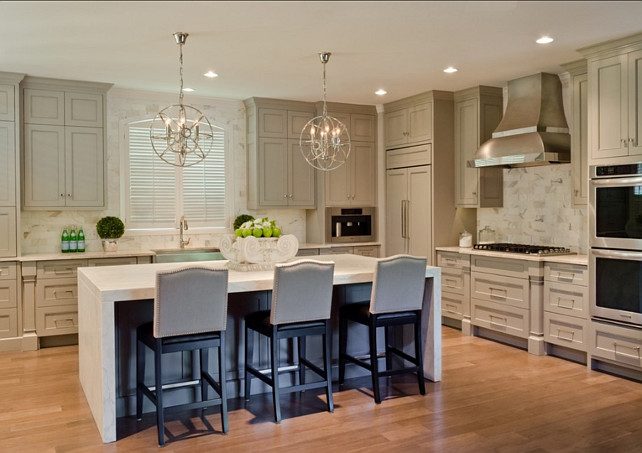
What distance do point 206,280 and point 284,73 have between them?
282 centimetres

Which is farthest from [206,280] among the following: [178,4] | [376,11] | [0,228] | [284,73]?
[0,228]

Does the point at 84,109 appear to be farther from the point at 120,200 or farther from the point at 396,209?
the point at 396,209

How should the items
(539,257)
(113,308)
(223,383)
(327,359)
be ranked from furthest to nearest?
(539,257) → (327,359) → (223,383) → (113,308)

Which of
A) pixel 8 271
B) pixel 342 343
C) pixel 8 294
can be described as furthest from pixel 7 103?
pixel 342 343

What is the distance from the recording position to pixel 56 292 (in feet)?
18.3

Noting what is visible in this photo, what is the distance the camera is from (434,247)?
6473mm

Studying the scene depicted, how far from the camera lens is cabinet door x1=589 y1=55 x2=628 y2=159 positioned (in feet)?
14.7

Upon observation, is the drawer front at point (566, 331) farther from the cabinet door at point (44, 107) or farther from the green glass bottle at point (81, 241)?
the cabinet door at point (44, 107)

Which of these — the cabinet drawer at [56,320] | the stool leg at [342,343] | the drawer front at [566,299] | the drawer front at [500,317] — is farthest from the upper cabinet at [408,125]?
the cabinet drawer at [56,320]

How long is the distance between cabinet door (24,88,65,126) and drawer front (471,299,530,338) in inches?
180

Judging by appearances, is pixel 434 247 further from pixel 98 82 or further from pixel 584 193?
pixel 98 82

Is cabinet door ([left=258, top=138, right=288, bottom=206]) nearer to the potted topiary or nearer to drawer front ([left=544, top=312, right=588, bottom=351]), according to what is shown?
the potted topiary

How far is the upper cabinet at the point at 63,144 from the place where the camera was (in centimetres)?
570

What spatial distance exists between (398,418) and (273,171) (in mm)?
3819
